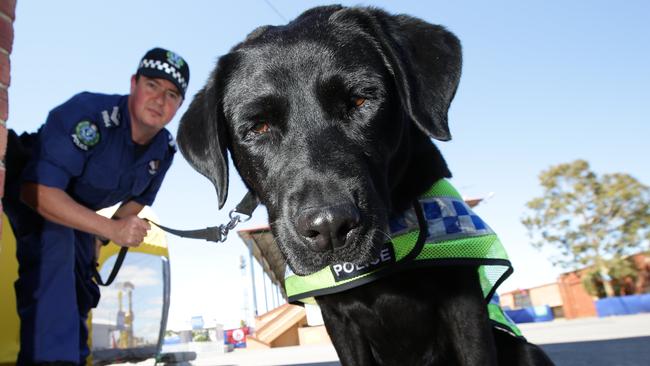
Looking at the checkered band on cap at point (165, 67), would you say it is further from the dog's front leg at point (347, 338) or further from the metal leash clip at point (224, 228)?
the dog's front leg at point (347, 338)

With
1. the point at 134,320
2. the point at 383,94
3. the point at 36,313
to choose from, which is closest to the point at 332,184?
the point at 383,94

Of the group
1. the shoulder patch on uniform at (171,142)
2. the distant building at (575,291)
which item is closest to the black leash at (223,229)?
the shoulder patch on uniform at (171,142)

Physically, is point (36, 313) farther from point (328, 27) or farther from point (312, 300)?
point (328, 27)

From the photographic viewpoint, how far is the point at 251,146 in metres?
1.81

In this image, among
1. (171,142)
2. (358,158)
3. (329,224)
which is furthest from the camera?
(171,142)

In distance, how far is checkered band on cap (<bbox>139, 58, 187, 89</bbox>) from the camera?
306cm

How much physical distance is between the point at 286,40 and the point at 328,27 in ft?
0.62

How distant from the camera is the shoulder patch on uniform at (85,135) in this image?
8.93ft

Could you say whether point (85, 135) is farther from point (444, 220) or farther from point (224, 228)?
point (444, 220)

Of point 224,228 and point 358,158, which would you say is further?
point 224,228

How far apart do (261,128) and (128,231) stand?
140 cm

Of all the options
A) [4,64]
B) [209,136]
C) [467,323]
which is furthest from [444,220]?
[4,64]

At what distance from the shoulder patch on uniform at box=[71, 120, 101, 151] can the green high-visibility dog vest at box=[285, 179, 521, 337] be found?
5.30ft

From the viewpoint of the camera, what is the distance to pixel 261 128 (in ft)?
5.93
